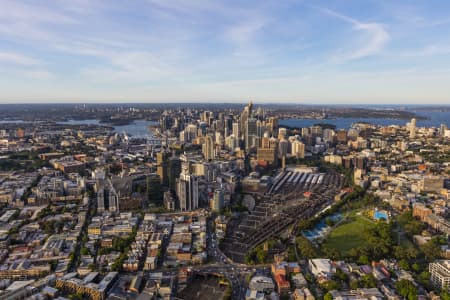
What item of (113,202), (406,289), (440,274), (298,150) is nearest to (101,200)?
(113,202)

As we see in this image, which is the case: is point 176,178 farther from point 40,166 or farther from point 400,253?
point 40,166

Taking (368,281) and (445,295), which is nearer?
(445,295)

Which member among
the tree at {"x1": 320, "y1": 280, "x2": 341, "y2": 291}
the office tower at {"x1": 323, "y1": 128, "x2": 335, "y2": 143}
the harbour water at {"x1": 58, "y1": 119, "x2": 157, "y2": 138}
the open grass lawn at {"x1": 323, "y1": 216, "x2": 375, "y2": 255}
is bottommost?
the open grass lawn at {"x1": 323, "y1": 216, "x2": 375, "y2": 255}

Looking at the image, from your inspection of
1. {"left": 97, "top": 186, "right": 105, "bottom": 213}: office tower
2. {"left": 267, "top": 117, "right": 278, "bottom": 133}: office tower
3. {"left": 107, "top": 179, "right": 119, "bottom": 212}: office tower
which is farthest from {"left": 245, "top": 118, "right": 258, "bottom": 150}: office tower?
{"left": 97, "top": 186, "right": 105, "bottom": 213}: office tower

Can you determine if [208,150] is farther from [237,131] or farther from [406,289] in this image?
[406,289]

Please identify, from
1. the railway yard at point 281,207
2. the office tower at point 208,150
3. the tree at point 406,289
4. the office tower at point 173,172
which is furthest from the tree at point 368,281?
the office tower at point 208,150

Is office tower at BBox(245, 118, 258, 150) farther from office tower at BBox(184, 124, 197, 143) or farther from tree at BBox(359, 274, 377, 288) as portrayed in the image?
tree at BBox(359, 274, 377, 288)
